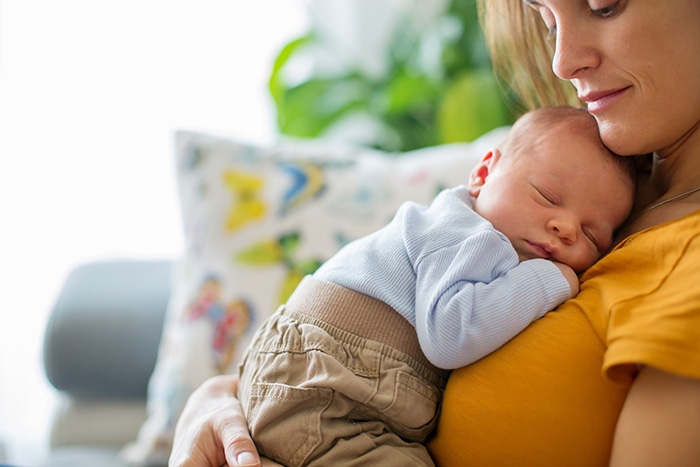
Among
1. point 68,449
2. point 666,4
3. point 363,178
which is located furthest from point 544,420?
point 68,449

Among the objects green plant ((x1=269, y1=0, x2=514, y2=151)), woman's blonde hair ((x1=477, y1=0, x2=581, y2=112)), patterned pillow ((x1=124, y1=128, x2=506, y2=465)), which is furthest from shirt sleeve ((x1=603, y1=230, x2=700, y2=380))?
green plant ((x1=269, y1=0, x2=514, y2=151))

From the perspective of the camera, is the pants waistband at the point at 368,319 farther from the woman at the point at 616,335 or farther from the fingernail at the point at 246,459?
the fingernail at the point at 246,459

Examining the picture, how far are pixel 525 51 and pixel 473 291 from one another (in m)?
0.51

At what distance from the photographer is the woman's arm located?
2.65 ft

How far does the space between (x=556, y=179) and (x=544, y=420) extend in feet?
1.04

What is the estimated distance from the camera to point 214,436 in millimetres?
1045

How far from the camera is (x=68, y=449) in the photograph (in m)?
1.78

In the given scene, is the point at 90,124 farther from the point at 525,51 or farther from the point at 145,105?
the point at 525,51

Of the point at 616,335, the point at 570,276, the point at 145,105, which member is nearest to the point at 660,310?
the point at 616,335

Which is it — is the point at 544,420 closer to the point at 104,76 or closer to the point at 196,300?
the point at 196,300

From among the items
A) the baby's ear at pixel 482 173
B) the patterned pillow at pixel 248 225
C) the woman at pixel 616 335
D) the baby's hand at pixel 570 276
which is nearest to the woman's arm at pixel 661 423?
the woman at pixel 616 335

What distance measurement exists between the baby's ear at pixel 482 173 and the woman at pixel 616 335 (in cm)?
16

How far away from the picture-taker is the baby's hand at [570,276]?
97cm

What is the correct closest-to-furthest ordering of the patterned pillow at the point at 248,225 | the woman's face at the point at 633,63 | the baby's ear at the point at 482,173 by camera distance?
1. the woman's face at the point at 633,63
2. the baby's ear at the point at 482,173
3. the patterned pillow at the point at 248,225
